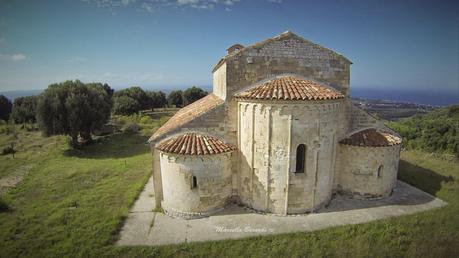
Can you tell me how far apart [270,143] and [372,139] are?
5.62 metres

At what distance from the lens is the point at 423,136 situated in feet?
96.1

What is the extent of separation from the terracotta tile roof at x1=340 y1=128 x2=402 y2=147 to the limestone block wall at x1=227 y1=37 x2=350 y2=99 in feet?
10.5

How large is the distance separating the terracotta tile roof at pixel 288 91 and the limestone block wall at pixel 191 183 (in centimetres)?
301

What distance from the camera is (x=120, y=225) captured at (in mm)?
10523

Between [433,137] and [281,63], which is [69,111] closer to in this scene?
[281,63]

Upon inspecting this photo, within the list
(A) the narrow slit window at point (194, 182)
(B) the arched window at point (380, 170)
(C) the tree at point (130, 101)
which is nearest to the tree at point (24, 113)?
(C) the tree at point (130, 101)

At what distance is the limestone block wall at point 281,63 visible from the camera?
1116 cm

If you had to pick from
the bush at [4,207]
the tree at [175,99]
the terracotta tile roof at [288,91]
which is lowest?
the bush at [4,207]

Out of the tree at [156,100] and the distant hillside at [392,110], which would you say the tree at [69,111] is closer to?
the tree at [156,100]

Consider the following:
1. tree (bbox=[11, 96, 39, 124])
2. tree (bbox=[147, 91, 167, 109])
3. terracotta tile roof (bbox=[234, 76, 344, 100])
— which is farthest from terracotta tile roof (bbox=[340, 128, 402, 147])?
tree (bbox=[147, 91, 167, 109])

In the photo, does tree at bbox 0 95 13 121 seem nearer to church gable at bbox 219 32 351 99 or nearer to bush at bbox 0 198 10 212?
bush at bbox 0 198 10 212

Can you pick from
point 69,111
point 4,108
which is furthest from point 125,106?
point 4,108

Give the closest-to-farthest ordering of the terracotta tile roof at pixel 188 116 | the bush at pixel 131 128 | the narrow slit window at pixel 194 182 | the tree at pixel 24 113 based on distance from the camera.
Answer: the narrow slit window at pixel 194 182 < the terracotta tile roof at pixel 188 116 < the bush at pixel 131 128 < the tree at pixel 24 113

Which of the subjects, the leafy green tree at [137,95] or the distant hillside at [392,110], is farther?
the distant hillside at [392,110]
